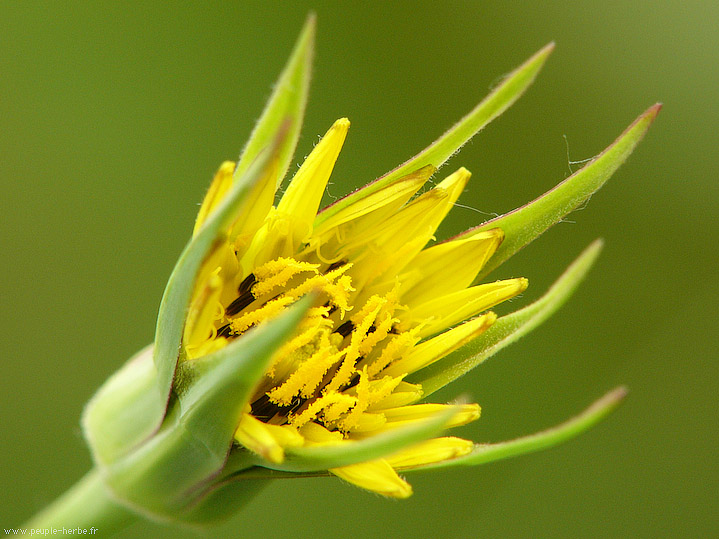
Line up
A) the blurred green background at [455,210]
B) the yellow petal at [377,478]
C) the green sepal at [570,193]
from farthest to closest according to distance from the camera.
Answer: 1. the blurred green background at [455,210]
2. the green sepal at [570,193]
3. the yellow petal at [377,478]

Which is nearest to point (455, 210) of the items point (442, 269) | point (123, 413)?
point (442, 269)

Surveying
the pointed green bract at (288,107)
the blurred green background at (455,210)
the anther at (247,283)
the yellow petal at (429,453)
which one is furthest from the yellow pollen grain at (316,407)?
the blurred green background at (455,210)

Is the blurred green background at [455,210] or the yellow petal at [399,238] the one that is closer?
the yellow petal at [399,238]

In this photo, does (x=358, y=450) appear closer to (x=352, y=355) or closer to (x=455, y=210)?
(x=352, y=355)

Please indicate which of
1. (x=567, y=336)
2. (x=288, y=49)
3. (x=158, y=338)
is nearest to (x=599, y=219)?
(x=567, y=336)

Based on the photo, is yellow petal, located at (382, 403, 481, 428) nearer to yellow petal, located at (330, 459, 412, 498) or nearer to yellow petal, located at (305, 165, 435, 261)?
yellow petal, located at (330, 459, 412, 498)

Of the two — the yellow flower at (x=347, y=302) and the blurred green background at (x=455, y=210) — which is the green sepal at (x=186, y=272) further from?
the blurred green background at (x=455, y=210)

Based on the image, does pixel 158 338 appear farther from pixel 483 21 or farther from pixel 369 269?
pixel 483 21

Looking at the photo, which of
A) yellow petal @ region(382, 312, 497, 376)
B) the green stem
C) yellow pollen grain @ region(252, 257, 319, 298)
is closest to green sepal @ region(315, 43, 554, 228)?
yellow pollen grain @ region(252, 257, 319, 298)
